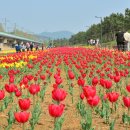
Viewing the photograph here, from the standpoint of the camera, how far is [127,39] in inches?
1390

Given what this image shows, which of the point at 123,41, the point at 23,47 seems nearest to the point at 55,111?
the point at 123,41

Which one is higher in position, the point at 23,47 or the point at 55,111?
the point at 23,47

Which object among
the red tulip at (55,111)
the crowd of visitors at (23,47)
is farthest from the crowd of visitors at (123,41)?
the red tulip at (55,111)

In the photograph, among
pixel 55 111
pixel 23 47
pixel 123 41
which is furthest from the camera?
pixel 23 47

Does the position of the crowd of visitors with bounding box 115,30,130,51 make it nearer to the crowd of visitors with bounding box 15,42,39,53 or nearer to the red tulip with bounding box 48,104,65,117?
the crowd of visitors with bounding box 15,42,39,53

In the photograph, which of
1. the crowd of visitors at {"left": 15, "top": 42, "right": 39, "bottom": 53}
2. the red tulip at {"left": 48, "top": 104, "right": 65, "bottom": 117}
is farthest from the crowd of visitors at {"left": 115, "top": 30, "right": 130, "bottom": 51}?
the red tulip at {"left": 48, "top": 104, "right": 65, "bottom": 117}

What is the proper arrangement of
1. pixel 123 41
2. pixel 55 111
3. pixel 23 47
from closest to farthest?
pixel 55 111 < pixel 123 41 < pixel 23 47

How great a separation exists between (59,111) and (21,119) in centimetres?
45

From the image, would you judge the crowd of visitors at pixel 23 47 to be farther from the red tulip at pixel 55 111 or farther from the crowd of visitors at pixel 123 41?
the red tulip at pixel 55 111

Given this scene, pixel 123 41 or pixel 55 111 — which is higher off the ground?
pixel 123 41

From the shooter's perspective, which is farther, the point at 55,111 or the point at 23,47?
the point at 23,47

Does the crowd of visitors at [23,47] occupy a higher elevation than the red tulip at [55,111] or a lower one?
higher

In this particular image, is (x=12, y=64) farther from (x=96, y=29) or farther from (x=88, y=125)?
(x=96, y=29)

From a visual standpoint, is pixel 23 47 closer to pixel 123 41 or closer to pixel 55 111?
pixel 123 41
